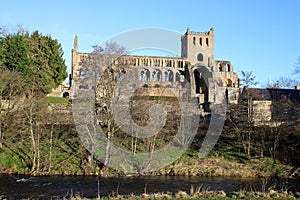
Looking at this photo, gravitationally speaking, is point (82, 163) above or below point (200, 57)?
below

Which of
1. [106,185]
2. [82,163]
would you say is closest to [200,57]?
[82,163]

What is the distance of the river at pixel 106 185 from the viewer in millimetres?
15977

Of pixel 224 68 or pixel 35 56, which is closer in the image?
pixel 35 56

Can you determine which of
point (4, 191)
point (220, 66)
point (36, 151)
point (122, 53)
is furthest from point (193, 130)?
point (220, 66)

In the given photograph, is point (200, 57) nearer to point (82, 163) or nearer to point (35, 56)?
point (35, 56)

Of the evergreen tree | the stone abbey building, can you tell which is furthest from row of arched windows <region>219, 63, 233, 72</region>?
the evergreen tree

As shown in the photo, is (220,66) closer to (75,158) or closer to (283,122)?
(283,122)

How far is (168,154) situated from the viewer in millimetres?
26688

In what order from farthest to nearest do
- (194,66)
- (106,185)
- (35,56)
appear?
(194,66) → (35,56) → (106,185)

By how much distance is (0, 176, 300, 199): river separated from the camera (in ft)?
52.4

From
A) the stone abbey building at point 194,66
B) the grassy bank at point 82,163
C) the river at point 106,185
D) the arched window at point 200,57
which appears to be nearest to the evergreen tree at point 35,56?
the grassy bank at point 82,163

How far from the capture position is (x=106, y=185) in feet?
60.8

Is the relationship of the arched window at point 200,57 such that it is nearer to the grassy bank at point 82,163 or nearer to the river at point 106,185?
the grassy bank at point 82,163

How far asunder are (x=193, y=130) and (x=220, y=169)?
20.5 feet
